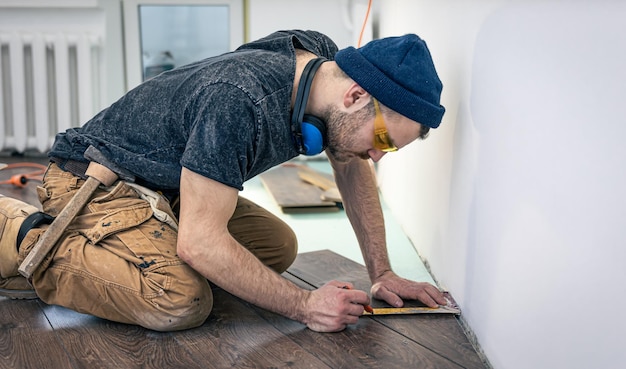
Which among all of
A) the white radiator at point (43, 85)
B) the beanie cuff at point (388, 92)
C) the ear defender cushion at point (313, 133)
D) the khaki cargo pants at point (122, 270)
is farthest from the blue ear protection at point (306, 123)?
the white radiator at point (43, 85)

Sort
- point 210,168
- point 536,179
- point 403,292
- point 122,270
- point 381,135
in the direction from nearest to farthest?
point 536,179 → point 210,168 → point 381,135 → point 122,270 → point 403,292

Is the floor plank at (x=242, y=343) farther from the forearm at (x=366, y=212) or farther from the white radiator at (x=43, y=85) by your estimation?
the white radiator at (x=43, y=85)

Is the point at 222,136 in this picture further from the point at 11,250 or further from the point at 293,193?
the point at 293,193

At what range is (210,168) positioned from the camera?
1594 millimetres

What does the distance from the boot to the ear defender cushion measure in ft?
2.90

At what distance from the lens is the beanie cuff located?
164 centimetres

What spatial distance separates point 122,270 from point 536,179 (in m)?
1.09

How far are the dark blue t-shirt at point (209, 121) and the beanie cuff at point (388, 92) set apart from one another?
176 mm

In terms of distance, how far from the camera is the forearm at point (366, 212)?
2127mm

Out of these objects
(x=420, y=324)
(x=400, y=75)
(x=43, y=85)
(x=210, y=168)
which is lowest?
(x=420, y=324)

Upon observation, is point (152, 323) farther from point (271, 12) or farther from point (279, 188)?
point (271, 12)

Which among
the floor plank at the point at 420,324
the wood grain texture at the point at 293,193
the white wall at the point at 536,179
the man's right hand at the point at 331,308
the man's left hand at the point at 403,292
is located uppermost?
the white wall at the point at 536,179

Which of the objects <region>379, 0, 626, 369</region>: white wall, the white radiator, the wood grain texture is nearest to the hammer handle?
<region>379, 0, 626, 369</region>: white wall

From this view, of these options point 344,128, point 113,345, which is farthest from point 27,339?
point 344,128
